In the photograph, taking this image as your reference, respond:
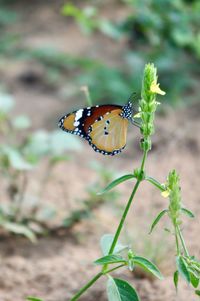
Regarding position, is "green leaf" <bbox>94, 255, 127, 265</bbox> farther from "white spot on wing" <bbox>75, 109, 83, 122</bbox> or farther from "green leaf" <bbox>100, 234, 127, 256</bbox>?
"white spot on wing" <bbox>75, 109, 83, 122</bbox>

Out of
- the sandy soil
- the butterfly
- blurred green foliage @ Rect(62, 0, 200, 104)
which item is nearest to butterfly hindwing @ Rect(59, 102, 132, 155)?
the butterfly

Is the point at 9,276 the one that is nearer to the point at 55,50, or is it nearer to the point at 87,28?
the point at 87,28

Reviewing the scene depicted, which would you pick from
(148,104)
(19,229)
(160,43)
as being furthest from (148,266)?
(160,43)

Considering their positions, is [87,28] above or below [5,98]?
above

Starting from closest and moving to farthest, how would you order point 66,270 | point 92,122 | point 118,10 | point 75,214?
point 92,122
point 66,270
point 75,214
point 118,10

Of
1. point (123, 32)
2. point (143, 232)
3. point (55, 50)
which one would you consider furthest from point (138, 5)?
point (143, 232)

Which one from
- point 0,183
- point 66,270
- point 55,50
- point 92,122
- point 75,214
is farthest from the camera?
point 55,50
